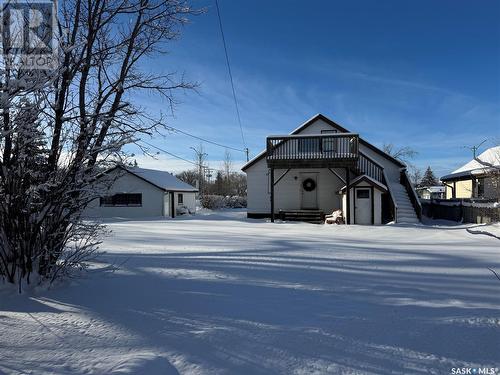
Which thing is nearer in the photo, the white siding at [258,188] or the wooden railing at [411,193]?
the wooden railing at [411,193]

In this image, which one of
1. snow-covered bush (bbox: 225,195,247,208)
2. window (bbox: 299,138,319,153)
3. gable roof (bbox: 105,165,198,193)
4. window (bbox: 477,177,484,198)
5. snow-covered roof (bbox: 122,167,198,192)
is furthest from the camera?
snow-covered bush (bbox: 225,195,247,208)

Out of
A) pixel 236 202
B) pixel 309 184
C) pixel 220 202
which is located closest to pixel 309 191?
pixel 309 184

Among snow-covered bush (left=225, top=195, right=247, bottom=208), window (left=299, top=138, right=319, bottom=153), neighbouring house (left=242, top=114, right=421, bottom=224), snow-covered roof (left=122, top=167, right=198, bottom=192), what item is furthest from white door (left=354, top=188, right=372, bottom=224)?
snow-covered bush (left=225, top=195, right=247, bottom=208)

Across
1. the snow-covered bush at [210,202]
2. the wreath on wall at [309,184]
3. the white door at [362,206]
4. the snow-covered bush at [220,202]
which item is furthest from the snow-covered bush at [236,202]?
the white door at [362,206]

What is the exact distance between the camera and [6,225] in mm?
5199

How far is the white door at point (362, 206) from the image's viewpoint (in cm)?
1873

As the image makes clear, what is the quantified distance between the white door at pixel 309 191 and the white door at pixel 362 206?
14.5 ft

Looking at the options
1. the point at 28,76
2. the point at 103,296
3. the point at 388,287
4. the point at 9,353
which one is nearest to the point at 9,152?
the point at 28,76

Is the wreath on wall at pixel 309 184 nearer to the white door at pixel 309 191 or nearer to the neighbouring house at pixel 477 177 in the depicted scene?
the white door at pixel 309 191

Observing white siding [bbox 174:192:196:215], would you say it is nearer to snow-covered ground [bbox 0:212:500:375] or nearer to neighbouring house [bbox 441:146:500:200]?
neighbouring house [bbox 441:146:500:200]

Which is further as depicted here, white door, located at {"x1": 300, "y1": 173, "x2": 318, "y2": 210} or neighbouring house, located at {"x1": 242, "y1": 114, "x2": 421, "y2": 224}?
white door, located at {"x1": 300, "y1": 173, "x2": 318, "y2": 210}

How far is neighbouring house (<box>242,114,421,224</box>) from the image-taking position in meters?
18.9

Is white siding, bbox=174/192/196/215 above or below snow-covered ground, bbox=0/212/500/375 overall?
above

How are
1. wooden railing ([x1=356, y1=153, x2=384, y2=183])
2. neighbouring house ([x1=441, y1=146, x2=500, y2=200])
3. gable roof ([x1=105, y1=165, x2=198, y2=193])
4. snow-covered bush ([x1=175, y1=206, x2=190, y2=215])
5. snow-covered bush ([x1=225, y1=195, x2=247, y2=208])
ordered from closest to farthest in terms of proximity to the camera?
wooden railing ([x1=356, y1=153, x2=384, y2=183])
neighbouring house ([x1=441, y1=146, x2=500, y2=200])
gable roof ([x1=105, y1=165, x2=198, y2=193])
snow-covered bush ([x1=175, y1=206, x2=190, y2=215])
snow-covered bush ([x1=225, y1=195, x2=247, y2=208])
